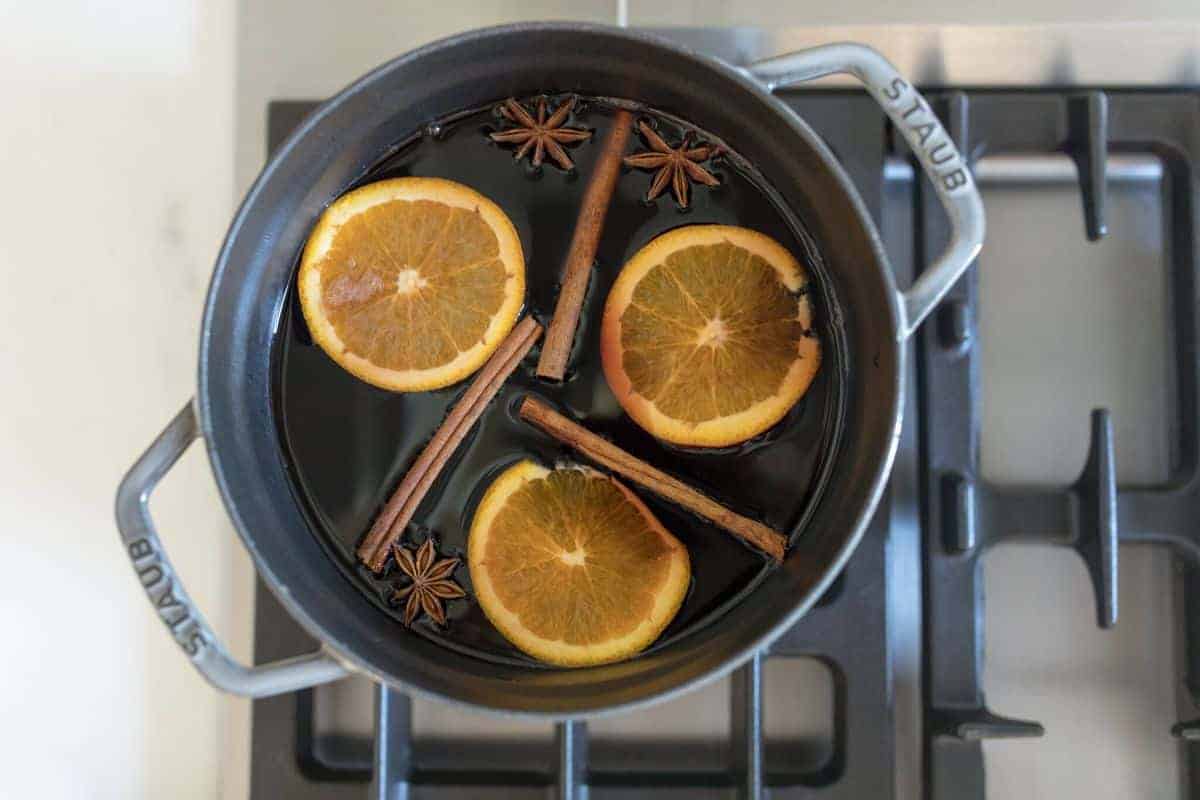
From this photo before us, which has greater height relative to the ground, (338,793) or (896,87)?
(896,87)

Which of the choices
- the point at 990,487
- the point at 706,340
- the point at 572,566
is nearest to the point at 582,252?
the point at 706,340

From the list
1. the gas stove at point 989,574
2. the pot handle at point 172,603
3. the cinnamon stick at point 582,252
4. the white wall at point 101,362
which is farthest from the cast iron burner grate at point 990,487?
the white wall at point 101,362

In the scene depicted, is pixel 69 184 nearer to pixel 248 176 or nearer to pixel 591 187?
pixel 248 176

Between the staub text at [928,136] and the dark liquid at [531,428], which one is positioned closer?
the staub text at [928,136]

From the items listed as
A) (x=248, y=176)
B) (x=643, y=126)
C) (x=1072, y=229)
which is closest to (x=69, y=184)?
(x=248, y=176)

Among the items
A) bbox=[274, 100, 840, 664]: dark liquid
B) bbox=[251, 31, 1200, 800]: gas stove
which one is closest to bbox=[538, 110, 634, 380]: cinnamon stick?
bbox=[274, 100, 840, 664]: dark liquid

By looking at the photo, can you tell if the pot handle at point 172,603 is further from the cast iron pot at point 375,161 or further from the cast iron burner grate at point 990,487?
the cast iron burner grate at point 990,487

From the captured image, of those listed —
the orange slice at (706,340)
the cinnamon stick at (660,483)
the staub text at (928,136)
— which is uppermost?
the staub text at (928,136)
